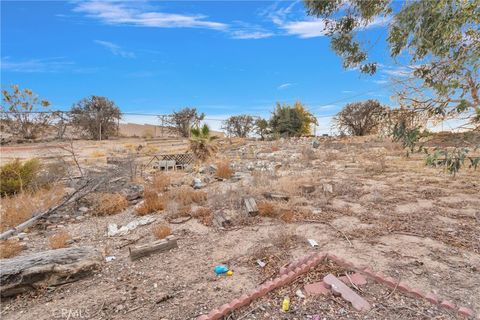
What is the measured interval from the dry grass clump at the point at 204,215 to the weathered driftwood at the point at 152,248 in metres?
0.76

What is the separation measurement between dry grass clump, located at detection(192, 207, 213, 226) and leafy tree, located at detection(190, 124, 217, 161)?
5913 millimetres

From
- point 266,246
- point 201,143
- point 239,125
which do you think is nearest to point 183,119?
point 239,125

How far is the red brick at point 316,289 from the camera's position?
7.05ft

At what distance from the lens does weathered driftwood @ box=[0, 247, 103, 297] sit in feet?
8.18

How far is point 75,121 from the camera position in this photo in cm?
1897

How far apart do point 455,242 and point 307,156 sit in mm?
7537

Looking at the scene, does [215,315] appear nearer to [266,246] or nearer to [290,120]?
[266,246]

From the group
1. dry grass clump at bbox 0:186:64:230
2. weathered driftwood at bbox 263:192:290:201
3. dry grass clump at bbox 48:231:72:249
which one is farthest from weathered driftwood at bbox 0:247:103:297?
weathered driftwood at bbox 263:192:290:201

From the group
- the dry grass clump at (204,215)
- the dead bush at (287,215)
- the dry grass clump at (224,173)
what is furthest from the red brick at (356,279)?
the dry grass clump at (224,173)

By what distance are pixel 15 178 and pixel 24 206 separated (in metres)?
1.78

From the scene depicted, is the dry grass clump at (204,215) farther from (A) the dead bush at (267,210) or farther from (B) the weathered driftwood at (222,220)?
(A) the dead bush at (267,210)

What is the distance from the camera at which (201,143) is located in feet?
33.7

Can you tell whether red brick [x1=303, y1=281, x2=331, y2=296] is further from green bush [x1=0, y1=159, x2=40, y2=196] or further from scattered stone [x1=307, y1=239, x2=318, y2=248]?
green bush [x1=0, y1=159, x2=40, y2=196]

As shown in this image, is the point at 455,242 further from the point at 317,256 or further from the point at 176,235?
the point at 176,235
